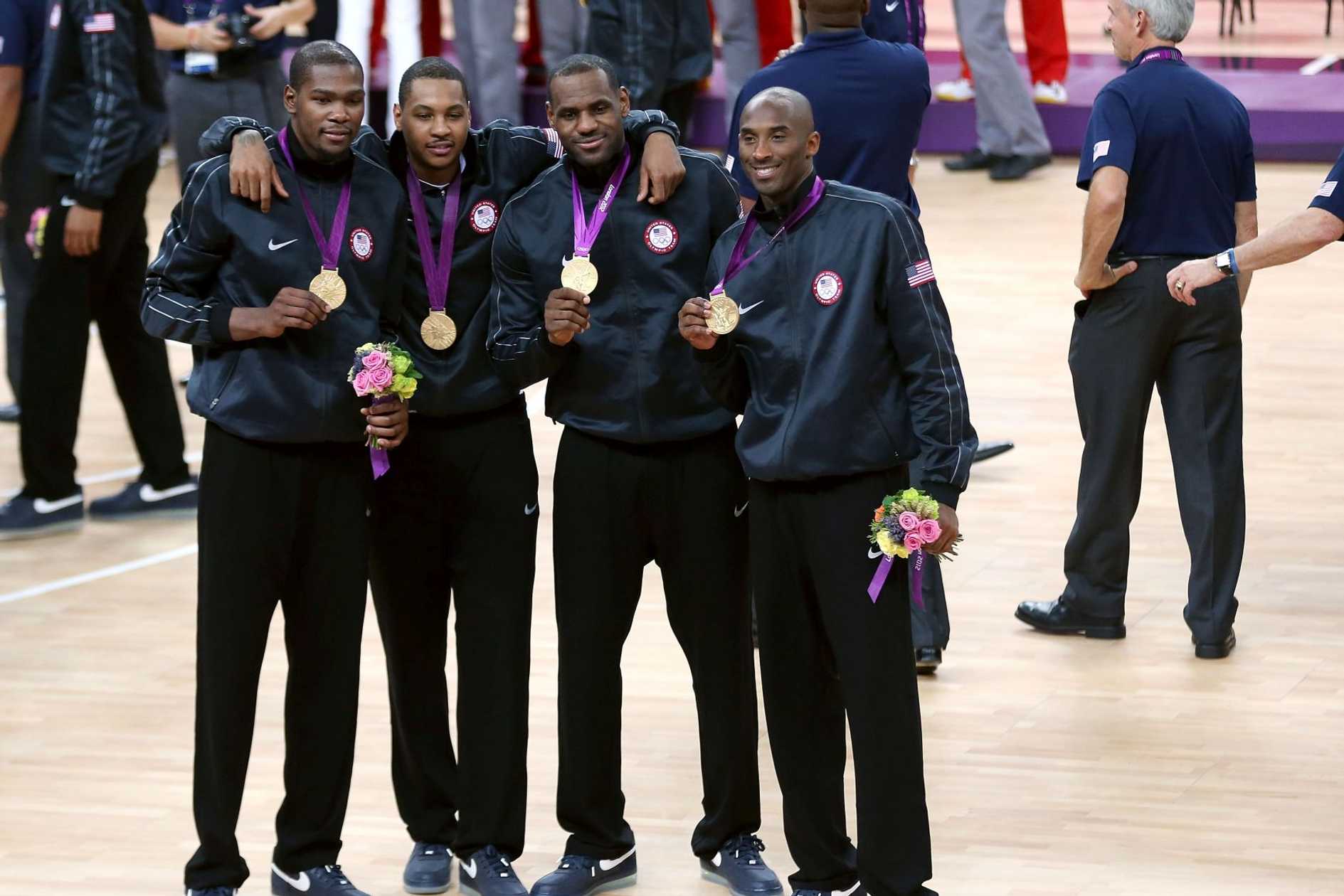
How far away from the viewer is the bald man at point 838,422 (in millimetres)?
4395

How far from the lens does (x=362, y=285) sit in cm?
458

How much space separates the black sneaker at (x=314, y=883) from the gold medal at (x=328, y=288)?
1.30m

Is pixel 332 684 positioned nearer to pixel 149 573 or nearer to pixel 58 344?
pixel 149 573

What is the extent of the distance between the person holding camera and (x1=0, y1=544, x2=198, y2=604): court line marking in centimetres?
220

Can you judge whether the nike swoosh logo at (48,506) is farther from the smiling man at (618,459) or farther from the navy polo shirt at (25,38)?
the smiling man at (618,459)

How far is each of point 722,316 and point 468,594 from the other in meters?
0.92

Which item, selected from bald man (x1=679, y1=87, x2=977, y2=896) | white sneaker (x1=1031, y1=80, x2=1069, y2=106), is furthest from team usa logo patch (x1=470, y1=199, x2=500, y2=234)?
white sneaker (x1=1031, y1=80, x2=1069, y2=106)

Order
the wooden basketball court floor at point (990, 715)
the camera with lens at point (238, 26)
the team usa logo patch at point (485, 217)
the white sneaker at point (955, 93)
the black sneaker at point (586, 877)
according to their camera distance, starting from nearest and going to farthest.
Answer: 1. the team usa logo patch at point (485, 217)
2. the black sneaker at point (586, 877)
3. the wooden basketball court floor at point (990, 715)
4. the camera with lens at point (238, 26)
5. the white sneaker at point (955, 93)

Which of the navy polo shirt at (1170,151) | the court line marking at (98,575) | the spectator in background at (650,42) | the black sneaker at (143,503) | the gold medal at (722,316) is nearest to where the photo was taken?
the gold medal at (722,316)

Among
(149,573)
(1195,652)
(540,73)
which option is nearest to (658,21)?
(540,73)

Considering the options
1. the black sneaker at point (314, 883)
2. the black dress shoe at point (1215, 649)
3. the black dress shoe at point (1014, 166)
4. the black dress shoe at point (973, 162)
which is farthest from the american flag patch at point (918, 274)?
the black dress shoe at point (973, 162)

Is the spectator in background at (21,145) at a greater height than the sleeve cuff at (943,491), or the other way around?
the spectator in background at (21,145)

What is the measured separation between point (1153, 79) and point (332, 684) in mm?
3041

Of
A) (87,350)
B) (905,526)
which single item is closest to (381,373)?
(905,526)
